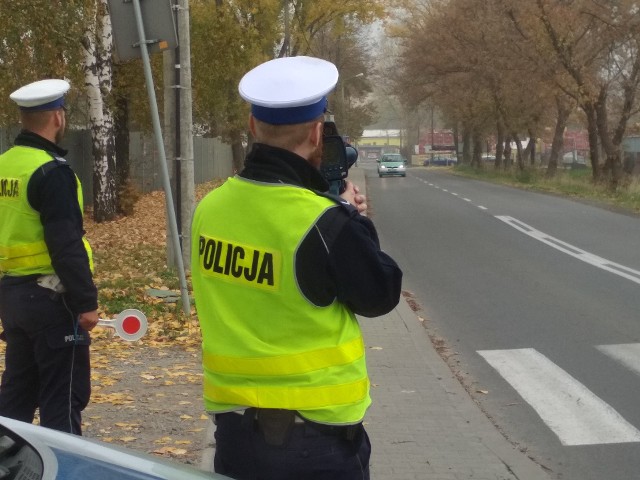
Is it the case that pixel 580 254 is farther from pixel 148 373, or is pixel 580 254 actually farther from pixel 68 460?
pixel 68 460

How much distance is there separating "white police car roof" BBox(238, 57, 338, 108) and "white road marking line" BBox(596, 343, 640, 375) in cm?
627

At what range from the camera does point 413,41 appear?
5738cm

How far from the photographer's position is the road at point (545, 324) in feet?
22.3

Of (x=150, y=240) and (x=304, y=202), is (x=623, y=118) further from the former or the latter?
(x=304, y=202)

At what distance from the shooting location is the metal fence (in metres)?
25.8

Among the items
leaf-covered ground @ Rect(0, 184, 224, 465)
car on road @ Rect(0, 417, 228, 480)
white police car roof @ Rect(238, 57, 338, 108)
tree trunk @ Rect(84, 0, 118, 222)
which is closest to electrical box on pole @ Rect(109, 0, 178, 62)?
leaf-covered ground @ Rect(0, 184, 224, 465)

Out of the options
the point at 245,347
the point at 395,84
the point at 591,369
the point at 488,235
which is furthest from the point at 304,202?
the point at 395,84

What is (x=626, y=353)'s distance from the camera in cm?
923

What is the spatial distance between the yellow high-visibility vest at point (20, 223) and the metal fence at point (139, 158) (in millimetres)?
17040

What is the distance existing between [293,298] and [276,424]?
359 millimetres

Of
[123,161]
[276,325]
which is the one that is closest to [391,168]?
[123,161]

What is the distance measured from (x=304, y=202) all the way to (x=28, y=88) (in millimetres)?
2190

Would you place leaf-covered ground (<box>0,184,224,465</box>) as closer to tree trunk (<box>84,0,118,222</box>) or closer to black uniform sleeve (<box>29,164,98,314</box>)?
black uniform sleeve (<box>29,164,98,314</box>)

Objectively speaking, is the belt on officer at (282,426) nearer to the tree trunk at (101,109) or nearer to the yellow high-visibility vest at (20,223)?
the yellow high-visibility vest at (20,223)
